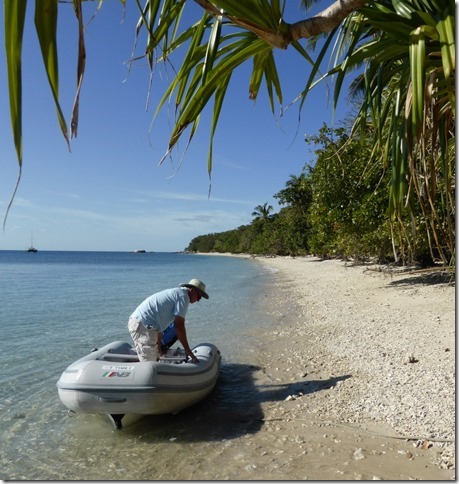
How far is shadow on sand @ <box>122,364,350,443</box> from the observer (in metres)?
4.30

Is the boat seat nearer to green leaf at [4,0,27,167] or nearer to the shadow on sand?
the shadow on sand

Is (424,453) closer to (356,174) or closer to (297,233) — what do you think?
(356,174)

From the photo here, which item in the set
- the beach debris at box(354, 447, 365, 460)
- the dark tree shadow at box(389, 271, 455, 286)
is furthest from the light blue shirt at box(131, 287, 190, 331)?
the dark tree shadow at box(389, 271, 455, 286)

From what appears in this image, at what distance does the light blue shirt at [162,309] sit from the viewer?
5.03 m

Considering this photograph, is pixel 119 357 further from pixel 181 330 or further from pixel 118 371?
pixel 181 330

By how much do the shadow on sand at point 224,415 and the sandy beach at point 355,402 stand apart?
1.6 inches

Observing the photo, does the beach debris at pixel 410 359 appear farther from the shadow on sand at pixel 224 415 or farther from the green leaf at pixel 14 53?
the green leaf at pixel 14 53

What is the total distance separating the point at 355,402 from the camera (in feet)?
15.2

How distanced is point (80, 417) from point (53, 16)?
4961 millimetres

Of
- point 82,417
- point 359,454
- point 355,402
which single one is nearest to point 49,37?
point 359,454

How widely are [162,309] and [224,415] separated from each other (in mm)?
1450

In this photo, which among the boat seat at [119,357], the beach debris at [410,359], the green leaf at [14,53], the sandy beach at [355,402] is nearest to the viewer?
the green leaf at [14,53]

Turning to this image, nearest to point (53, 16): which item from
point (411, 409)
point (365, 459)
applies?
point (365, 459)

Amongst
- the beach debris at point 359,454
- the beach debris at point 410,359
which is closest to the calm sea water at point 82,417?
the beach debris at point 359,454
